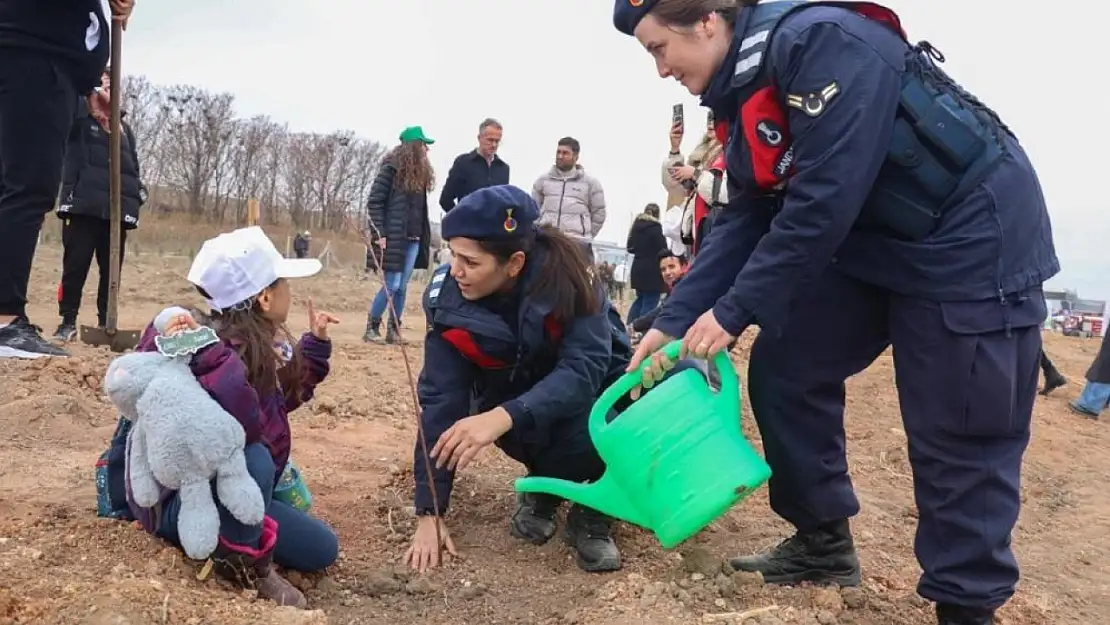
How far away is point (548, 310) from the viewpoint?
2.71 meters

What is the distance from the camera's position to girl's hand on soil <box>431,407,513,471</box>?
246cm

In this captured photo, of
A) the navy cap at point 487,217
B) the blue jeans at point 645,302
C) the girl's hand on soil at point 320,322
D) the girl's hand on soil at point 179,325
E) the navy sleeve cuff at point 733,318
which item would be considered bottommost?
the blue jeans at point 645,302

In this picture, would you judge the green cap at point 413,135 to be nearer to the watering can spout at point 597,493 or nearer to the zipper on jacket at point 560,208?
the zipper on jacket at point 560,208

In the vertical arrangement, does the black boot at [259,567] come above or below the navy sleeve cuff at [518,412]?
below

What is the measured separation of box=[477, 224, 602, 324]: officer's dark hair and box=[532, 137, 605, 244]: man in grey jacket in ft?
15.4

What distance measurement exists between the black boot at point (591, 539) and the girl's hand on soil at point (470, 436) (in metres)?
0.47

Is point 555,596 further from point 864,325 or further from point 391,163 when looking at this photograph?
point 391,163

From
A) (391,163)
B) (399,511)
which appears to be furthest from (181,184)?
(399,511)

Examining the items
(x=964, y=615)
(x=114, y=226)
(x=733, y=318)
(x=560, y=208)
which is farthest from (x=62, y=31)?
(x=560, y=208)

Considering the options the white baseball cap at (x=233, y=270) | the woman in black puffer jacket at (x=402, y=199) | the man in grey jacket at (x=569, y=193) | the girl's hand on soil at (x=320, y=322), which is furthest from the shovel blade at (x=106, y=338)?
the man in grey jacket at (x=569, y=193)

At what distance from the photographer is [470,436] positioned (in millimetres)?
2463

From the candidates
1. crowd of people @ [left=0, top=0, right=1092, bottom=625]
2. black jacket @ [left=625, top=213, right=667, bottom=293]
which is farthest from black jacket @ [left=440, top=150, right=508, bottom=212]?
crowd of people @ [left=0, top=0, right=1092, bottom=625]

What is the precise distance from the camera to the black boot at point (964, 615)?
2.07 metres

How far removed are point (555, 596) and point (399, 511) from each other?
0.78 m
